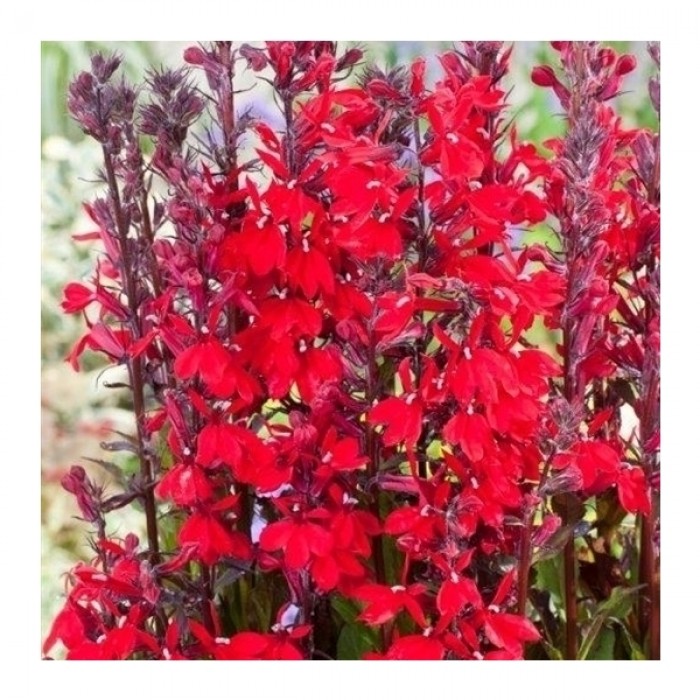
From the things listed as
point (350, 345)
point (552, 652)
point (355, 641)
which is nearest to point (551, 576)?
point (552, 652)

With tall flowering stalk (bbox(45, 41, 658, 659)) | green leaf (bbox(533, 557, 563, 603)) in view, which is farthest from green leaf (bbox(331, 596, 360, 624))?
green leaf (bbox(533, 557, 563, 603))

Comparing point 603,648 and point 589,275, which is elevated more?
point 589,275

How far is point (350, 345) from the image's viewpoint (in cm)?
87

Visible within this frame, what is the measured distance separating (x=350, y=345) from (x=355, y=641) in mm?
270

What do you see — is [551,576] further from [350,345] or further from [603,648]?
[350,345]

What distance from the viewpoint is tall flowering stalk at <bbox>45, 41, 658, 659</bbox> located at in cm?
85

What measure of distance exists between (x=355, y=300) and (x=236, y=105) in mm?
200

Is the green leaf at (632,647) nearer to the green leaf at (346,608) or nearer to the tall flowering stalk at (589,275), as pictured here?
the tall flowering stalk at (589,275)

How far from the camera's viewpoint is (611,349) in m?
0.94

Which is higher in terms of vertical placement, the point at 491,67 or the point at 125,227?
the point at 491,67
